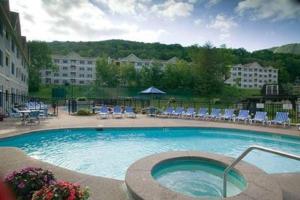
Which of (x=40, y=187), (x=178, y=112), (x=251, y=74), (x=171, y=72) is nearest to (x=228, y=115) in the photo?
(x=178, y=112)

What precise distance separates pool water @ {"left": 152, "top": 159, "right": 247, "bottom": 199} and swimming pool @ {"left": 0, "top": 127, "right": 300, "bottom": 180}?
52.5 inches

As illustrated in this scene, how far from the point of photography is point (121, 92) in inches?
2045

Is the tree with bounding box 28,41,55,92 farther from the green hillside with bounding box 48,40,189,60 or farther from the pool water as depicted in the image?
the pool water

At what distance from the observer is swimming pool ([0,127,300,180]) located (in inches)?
303

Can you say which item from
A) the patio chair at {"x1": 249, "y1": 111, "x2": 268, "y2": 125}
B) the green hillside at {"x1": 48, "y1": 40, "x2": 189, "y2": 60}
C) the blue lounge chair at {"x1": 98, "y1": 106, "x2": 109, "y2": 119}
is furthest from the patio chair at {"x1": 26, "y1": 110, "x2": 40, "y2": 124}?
the green hillside at {"x1": 48, "y1": 40, "x2": 189, "y2": 60}

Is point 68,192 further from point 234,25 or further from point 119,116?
point 119,116

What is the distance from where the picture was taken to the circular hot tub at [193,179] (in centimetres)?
412

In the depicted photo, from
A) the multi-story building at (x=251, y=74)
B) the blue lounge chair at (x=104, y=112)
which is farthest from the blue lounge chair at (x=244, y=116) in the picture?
the multi-story building at (x=251, y=74)

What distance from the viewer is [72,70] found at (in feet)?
248

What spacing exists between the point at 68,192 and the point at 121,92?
49126mm

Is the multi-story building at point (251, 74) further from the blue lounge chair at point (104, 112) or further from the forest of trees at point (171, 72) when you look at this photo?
the blue lounge chair at point (104, 112)

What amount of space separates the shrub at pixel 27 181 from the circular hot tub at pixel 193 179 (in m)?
1.47

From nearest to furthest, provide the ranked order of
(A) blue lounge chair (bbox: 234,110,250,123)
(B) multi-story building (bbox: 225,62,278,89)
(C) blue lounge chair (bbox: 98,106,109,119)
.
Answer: (A) blue lounge chair (bbox: 234,110,250,123), (C) blue lounge chair (bbox: 98,106,109,119), (B) multi-story building (bbox: 225,62,278,89)

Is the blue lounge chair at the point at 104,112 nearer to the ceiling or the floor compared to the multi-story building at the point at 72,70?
nearer to the floor
